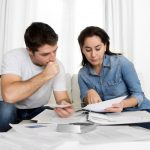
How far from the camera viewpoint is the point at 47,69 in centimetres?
153

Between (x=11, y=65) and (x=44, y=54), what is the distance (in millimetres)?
201

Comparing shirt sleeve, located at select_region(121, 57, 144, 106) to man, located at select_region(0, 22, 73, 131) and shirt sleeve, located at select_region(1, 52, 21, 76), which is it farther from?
→ shirt sleeve, located at select_region(1, 52, 21, 76)

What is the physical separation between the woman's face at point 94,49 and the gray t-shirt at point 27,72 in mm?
202

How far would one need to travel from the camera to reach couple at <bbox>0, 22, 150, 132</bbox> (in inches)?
59.1

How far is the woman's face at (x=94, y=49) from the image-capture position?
169 cm

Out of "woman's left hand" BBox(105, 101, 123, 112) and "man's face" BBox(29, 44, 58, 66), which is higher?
"man's face" BBox(29, 44, 58, 66)

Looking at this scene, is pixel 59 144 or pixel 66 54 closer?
pixel 59 144

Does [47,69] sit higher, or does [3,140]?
[47,69]

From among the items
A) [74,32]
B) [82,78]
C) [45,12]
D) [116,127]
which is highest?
[45,12]

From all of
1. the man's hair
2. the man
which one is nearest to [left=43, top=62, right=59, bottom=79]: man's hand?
the man

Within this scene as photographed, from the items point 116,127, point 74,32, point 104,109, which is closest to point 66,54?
point 74,32

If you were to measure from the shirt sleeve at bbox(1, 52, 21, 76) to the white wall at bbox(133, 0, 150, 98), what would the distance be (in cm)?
147

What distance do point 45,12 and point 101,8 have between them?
0.56 m

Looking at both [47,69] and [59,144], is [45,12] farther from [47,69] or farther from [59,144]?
[59,144]
